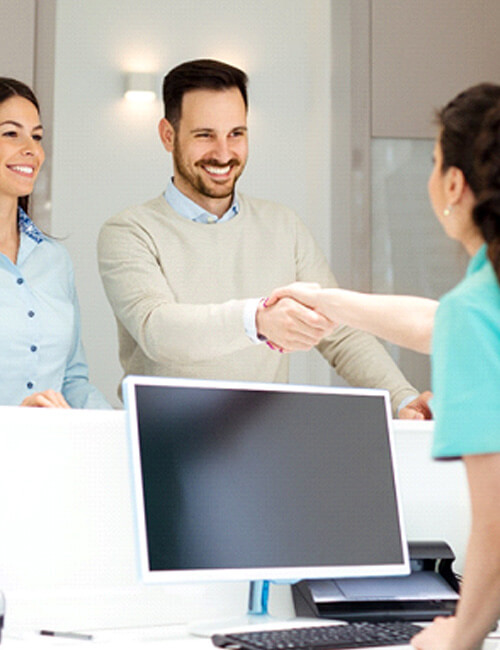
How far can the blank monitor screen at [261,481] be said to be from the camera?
5.40ft

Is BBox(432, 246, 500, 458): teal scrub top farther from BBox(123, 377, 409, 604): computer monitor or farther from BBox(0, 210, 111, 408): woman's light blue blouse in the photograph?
BBox(0, 210, 111, 408): woman's light blue blouse

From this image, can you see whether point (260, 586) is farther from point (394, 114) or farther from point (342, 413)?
point (394, 114)

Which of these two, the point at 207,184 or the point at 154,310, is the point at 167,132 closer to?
the point at 207,184

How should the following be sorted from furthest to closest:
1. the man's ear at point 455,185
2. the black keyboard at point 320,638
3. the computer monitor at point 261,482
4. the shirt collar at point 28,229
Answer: the shirt collar at point 28,229
the computer monitor at point 261,482
the black keyboard at point 320,638
the man's ear at point 455,185

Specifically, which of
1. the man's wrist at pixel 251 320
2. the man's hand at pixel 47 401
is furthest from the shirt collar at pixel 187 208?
the man's hand at pixel 47 401

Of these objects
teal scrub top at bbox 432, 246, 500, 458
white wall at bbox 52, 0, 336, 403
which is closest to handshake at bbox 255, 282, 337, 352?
teal scrub top at bbox 432, 246, 500, 458

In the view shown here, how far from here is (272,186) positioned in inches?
170

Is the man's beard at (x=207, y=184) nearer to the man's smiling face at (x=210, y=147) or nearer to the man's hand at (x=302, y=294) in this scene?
the man's smiling face at (x=210, y=147)

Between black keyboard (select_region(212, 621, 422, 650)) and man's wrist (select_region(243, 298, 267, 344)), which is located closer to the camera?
black keyboard (select_region(212, 621, 422, 650))

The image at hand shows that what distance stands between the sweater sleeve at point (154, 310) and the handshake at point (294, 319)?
2.6 inches

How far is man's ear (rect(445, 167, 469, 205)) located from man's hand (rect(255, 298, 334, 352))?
2.95ft

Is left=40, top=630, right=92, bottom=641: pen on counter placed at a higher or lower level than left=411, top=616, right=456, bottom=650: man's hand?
lower

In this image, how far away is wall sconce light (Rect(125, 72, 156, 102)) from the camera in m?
4.17

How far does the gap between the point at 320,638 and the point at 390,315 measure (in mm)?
553
